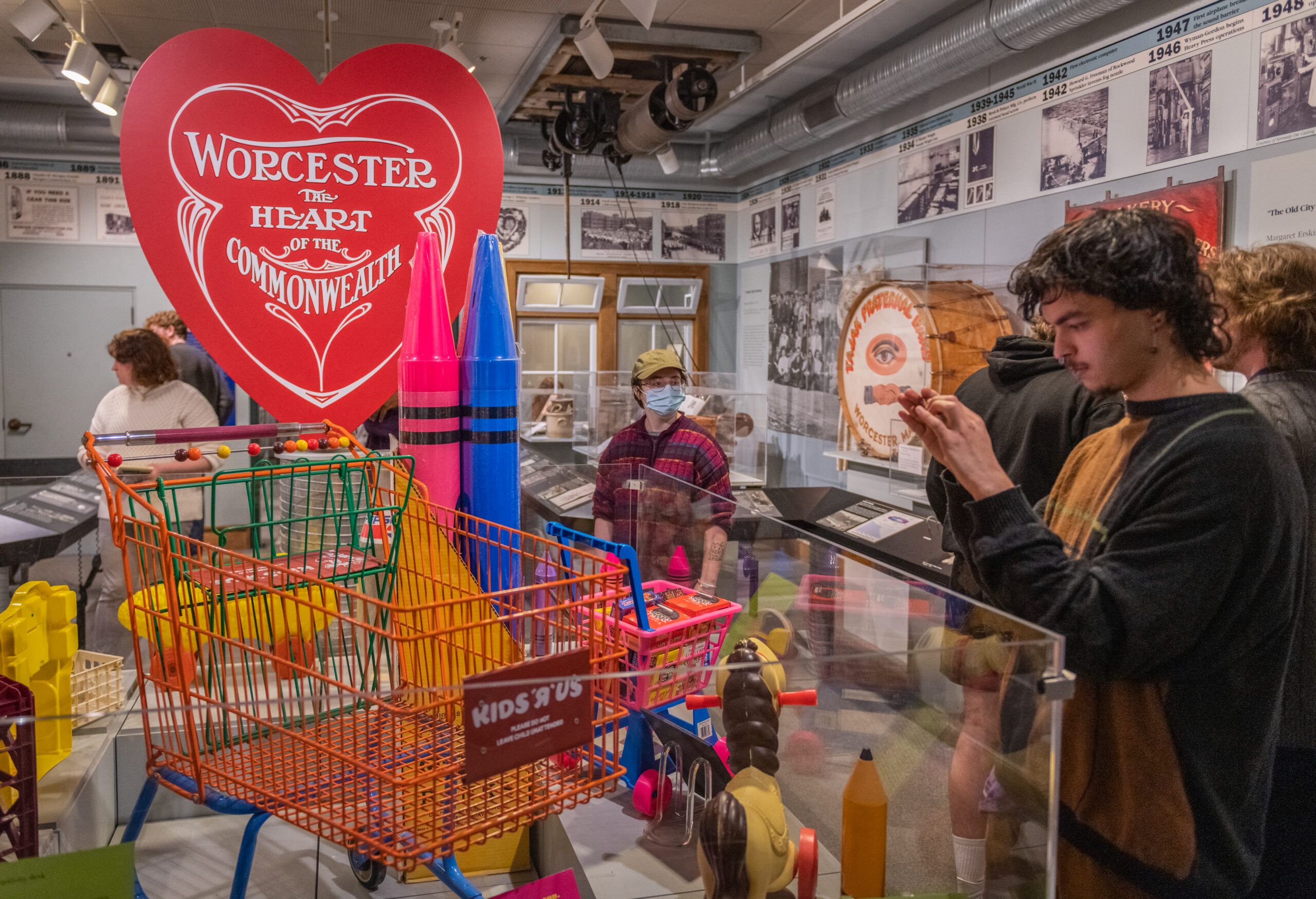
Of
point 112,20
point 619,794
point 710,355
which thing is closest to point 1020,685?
point 619,794

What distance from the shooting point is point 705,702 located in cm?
123

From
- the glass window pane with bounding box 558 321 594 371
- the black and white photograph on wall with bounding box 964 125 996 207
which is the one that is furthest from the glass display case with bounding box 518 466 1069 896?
the glass window pane with bounding box 558 321 594 371

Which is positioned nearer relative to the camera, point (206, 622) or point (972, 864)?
point (972, 864)

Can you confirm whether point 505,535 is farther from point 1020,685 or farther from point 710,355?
point 710,355

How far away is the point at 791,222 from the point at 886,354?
319 centimetres

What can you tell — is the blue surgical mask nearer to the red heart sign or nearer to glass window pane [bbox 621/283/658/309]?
the red heart sign

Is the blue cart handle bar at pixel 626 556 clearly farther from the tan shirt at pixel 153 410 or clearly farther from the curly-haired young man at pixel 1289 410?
the tan shirt at pixel 153 410

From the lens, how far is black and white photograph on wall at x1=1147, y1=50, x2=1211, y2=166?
3.71 metres

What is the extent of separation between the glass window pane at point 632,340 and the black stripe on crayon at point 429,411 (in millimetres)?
7247

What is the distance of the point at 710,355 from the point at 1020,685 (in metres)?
8.30

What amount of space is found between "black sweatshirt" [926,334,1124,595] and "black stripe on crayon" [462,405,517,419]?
0.81m

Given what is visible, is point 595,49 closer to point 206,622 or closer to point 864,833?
point 206,622

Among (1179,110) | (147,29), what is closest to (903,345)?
(1179,110)

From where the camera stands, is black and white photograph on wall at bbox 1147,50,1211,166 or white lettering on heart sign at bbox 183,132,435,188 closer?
white lettering on heart sign at bbox 183,132,435,188
